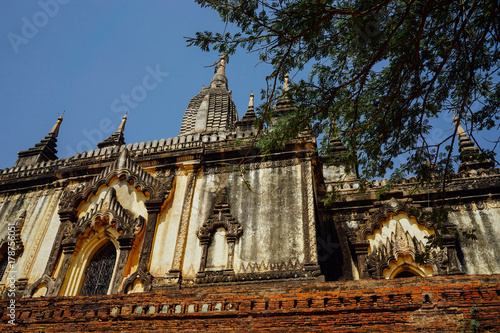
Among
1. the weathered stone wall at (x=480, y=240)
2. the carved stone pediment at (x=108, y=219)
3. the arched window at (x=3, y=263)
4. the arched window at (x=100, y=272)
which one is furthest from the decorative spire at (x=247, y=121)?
the arched window at (x=3, y=263)

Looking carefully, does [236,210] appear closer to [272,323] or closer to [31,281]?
[272,323]

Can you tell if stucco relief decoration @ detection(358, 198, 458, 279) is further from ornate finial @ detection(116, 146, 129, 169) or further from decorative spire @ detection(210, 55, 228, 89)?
decorative spire @ detection(210, 55, 228, 89)

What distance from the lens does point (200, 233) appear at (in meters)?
11.4

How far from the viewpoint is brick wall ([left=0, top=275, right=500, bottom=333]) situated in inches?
261

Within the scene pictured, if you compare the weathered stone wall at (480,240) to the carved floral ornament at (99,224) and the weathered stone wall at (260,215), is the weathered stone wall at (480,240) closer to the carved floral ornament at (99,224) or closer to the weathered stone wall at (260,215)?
the weathered stone wall at (260,215)

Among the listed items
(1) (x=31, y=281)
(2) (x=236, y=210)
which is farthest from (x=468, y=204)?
(1) (x=31, y=281)

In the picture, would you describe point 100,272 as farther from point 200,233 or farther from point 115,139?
point 115,139

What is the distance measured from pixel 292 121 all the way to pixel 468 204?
747 cm

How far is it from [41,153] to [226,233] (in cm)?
1054

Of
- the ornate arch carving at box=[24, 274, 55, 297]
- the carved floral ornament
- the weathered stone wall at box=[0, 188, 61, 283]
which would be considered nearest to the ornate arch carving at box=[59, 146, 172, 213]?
the carved floral ornament

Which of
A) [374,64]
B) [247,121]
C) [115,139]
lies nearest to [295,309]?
[374,64]

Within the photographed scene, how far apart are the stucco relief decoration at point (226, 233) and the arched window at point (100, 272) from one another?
2633 millimetres

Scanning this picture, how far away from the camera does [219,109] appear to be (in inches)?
870

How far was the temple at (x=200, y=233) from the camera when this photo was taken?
27.9 feet
